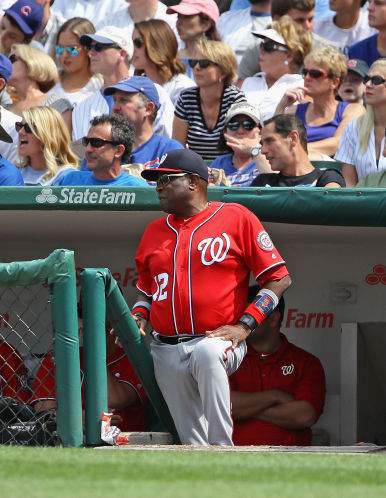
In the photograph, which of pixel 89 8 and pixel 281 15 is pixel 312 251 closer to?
pixel 281 15

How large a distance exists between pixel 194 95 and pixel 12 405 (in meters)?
4.28

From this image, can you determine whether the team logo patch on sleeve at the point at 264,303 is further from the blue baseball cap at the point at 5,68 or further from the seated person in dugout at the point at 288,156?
the blue baseball cap at the point at 5,68

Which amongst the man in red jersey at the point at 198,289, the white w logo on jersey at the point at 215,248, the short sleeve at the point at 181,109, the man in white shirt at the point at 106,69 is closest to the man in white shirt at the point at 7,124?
the man in white shirt at the point at 106,69

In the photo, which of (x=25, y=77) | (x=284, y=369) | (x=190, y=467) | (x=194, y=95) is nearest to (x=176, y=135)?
(x=194, y=95)

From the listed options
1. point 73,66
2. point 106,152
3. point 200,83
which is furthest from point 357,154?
point 73,66

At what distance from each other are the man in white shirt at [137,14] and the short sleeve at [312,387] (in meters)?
5.74

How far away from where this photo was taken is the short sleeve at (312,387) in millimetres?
7664

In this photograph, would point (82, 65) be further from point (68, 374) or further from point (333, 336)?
point (68, 374)

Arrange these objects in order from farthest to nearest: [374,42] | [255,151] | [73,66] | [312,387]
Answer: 1. [73,66]
2. [374,42]
3. [255,151]
4. [312,387]

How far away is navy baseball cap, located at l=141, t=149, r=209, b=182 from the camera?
728 cm

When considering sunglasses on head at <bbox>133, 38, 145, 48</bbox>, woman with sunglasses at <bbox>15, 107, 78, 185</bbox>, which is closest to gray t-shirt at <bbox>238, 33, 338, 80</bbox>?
sunglasses on head at <bbox>133, 38, 145, 48</bbox>

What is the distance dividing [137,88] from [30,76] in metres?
2.06

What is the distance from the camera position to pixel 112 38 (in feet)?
36.4

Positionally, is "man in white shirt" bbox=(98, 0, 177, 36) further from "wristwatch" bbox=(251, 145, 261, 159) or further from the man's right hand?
the man's right hand
